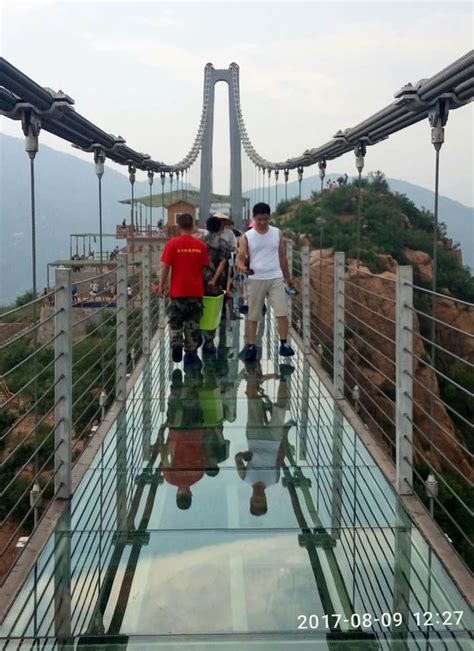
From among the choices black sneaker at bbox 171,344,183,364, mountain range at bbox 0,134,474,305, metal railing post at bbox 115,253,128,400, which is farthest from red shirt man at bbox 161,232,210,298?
mountain range at bbox 0,134,474,305

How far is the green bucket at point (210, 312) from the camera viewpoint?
6328 mm

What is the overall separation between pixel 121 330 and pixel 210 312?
4.14ft

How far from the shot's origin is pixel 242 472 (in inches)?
142

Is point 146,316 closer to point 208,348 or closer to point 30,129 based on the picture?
point 208,348

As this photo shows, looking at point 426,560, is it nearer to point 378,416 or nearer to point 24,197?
point 378,416

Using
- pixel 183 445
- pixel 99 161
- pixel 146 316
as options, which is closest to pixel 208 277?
pixel 146 316

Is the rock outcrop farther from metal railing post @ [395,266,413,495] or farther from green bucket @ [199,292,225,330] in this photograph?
metal railing post @ [395,266,413,495]

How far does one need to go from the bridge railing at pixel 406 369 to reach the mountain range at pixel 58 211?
82.0m

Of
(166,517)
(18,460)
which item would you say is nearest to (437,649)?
(166,517)

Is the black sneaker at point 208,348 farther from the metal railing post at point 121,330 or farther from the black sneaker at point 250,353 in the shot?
the metal railing post at point 121,330

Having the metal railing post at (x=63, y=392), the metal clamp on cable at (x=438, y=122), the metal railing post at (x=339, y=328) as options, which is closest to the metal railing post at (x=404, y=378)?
the metal railing post at (x=63, y=392)

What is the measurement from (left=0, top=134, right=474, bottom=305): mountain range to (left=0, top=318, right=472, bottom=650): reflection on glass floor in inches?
3645

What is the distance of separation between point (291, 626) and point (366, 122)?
15.7 feet

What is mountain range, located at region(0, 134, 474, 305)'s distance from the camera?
113875 millimetres
